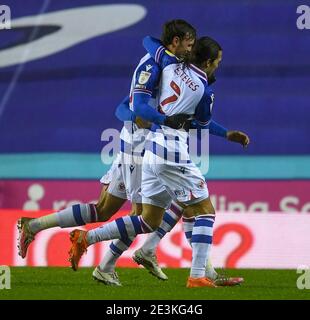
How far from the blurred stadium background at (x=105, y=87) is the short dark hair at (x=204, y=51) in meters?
7.09

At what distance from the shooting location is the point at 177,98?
297 inches

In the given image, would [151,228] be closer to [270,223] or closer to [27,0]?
[270,223]

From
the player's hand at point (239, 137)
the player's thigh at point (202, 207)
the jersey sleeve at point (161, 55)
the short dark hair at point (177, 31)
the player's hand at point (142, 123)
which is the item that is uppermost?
the short dark hair at point (177, 31)

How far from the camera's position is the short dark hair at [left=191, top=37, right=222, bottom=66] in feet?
25.1

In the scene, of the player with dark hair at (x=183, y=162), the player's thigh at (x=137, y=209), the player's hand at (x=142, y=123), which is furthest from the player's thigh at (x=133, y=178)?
the player with dark hair at (x=183, y=162)

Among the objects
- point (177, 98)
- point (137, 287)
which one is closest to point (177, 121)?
point (177, 98)

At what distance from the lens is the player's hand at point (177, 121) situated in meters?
7.47

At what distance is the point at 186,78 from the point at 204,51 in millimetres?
→ 266

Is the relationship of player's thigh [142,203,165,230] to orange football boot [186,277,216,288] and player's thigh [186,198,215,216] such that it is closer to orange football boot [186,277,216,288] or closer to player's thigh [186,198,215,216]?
player's thigh [186,198,215,216]

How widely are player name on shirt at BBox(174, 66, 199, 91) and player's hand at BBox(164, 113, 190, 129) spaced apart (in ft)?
0.68

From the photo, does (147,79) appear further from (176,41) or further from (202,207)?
(202,207)

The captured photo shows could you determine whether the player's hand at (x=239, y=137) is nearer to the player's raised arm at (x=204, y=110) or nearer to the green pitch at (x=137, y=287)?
→ the player's raised arm at (x=204, y=110)

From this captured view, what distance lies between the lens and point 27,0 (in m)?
17.9

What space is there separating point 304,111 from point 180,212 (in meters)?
7.77
